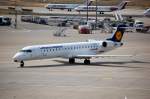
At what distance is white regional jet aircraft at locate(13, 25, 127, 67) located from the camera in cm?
6106

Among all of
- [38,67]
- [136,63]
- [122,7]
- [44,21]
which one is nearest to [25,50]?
[38,67]

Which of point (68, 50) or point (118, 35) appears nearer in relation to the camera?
point (68, 50)

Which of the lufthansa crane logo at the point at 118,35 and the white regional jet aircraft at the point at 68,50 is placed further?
the lufthansa crane logo at the point at 118,35

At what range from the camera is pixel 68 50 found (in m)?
63.6

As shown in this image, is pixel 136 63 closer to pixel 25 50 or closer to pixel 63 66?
pixel 63 66

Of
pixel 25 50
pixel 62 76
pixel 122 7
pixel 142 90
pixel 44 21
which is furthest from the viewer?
pixel 122 7

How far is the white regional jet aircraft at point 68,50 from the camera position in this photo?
200 feet

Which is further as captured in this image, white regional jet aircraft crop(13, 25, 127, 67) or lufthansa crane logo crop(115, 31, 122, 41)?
lufthansa crane logo crop(115, 31, 122, 41)

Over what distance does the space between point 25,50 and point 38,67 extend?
230cm

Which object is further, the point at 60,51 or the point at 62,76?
the point at 60,51

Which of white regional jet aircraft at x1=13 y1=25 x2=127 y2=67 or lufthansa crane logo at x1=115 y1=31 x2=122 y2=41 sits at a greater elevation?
lufthansa crane logo at x1=115 y1=31 x2=122 y2=41

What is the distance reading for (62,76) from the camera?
53969 millimetres

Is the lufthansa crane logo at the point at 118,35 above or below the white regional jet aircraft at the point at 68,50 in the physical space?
above

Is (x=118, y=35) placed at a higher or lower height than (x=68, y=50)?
higher
